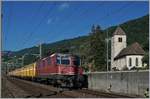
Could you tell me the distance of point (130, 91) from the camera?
31953mm

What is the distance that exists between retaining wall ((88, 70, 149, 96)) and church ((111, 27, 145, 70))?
72.0 meters

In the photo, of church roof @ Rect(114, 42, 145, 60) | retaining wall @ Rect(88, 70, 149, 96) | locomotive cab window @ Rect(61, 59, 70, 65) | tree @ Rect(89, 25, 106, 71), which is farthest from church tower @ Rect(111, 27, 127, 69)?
locomotive cab window @ Rect(61, 59, 70, 65)

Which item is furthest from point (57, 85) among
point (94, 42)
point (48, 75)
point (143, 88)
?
point (94, 42)

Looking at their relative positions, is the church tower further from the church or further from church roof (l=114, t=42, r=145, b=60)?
church roof (l=114, t=42, r=145, b=60)

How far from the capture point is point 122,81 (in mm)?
33875

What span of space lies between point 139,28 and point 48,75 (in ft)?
452

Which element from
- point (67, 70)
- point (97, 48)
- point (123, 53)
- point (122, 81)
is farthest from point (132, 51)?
point (122, 81)

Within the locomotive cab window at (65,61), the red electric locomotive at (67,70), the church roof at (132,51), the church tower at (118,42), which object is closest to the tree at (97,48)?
the church roof at (132,51)

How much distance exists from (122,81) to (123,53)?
8830 cm

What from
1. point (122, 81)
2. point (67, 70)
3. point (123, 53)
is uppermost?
point (123, 53)

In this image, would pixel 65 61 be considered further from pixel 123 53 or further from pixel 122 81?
pixel 123 53

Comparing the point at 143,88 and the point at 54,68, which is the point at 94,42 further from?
the point at 143,88

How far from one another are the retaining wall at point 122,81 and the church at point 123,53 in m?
72.0

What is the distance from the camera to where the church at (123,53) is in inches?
4658
